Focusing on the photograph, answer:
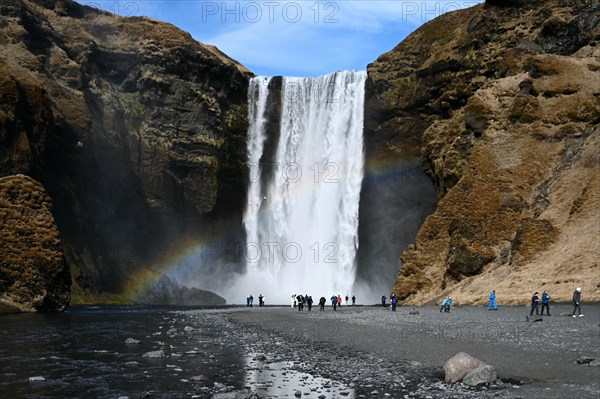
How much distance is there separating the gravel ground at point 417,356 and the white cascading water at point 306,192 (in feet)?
152

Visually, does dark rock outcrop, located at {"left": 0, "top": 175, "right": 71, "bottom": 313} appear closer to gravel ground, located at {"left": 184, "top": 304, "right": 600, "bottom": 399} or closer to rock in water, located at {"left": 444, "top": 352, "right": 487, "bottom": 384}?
gravel ground, located at {"left": 184, "top": 304, "right": 600, "bottom": 399}

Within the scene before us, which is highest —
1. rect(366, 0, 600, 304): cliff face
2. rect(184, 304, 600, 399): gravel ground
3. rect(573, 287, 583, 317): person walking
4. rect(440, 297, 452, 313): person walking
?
rect(366, 0, 600, 304): cliff face

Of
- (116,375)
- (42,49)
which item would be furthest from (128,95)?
(116,375)

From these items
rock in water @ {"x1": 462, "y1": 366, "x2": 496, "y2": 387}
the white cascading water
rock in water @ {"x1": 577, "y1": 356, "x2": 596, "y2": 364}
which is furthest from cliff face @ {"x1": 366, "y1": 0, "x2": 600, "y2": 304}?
rock in water @ {"x1": 462, "y1": 366, "x2": 496, "y2": 387}

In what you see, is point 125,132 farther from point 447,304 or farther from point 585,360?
point 585,360

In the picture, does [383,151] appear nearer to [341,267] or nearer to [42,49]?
[341,267]

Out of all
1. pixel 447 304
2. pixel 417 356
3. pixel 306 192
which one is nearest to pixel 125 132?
pixel 306 192

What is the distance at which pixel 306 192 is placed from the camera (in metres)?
83.8

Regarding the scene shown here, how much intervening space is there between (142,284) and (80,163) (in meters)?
16.4

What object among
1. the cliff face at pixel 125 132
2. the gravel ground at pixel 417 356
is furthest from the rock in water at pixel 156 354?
the cliff face at pixel 125 132

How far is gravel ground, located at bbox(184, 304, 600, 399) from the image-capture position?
13312mm

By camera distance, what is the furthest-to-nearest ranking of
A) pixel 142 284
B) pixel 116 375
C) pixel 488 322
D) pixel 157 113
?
1. pixel 157 113
2. pixel 142 284
3. pixel 488 322
4. pixel 116 375

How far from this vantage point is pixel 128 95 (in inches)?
3371

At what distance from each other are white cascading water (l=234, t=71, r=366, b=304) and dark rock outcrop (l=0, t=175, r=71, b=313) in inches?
1396
